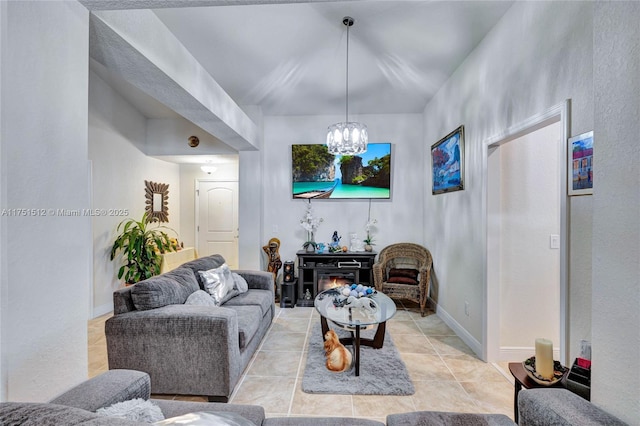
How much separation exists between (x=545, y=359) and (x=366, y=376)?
1309 millimetres

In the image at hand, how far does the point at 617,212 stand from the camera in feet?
3.42

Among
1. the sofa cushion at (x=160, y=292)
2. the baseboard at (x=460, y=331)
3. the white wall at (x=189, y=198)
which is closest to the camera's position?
the sofa cushion at (x=160, y=292)

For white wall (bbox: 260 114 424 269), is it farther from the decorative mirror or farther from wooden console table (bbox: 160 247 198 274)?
the decorative mirror

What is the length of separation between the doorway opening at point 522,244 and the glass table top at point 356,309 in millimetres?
925

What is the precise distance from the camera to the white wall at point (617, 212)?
0.98 meters

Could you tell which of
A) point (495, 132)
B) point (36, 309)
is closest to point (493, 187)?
point (495, 132)

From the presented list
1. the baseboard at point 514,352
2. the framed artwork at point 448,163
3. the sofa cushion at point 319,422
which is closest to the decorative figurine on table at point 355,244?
the framed artwork at point 448,163

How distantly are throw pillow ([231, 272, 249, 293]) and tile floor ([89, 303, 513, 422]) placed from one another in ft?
1.90

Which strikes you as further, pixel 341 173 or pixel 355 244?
pixel 341 173

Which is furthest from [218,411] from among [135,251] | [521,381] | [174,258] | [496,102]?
[174,258]

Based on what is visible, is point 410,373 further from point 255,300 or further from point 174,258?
point 174,258

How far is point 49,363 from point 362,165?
4121 millimetres

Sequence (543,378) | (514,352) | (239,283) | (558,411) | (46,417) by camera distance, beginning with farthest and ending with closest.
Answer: (239,283) < (514,352) < (543,378) < (558,411) < (46,417)

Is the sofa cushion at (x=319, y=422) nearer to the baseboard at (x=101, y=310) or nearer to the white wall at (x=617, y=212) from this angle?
the white wall at (x=617, y=212)
